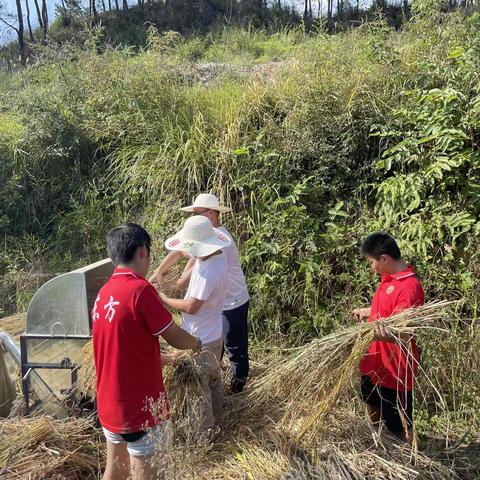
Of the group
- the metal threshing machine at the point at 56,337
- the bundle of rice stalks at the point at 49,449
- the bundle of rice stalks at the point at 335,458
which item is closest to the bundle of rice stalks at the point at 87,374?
the metal threshing machine at the point at 56,337

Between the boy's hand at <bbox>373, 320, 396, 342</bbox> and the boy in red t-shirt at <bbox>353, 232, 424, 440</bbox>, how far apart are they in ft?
0.67

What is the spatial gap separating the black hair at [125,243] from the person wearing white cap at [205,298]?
2.02 ft

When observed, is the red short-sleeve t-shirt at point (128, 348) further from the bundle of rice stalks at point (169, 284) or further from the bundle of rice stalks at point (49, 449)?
the bundle of rice stalks at point (169, 284)

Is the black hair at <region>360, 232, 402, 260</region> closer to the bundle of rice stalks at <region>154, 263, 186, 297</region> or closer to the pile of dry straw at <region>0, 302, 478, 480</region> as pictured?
the pile of dry straw at <region>0, 302, 478, 480</region>

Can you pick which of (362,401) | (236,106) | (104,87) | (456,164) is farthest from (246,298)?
(104,87)

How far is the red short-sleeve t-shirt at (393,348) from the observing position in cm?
295

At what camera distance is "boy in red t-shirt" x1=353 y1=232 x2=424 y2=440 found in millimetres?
2973

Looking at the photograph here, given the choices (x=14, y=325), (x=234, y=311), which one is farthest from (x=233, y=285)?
(x=14, y=325)

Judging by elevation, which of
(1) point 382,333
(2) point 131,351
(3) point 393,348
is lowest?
(3) point 393,348

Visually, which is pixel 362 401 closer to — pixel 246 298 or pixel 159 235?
pixel 246 298

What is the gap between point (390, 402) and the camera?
317cm

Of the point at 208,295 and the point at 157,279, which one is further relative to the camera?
the point at 157,279

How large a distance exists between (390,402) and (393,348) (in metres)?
0.37

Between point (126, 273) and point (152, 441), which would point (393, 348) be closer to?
point (152, 441)
